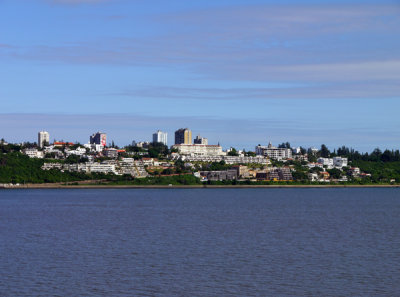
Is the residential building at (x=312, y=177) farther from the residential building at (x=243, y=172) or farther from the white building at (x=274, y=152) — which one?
the white building at (x=274, y=152)

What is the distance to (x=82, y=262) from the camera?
71.1 ft

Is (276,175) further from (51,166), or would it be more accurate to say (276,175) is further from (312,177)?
(51,166)

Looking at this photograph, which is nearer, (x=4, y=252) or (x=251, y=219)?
(x=4, y=252)

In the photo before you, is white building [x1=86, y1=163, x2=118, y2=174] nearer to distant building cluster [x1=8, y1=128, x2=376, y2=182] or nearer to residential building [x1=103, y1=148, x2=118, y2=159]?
distant building cluster [x1=8, y1=128, x2=376, y2=182]

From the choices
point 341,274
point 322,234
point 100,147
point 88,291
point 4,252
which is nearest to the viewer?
point 88,291

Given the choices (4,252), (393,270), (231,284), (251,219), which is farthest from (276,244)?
(251,219)

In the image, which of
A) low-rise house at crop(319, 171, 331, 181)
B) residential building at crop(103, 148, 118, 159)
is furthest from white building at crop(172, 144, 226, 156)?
low-rise house at crop(319, 171, 331, 181)

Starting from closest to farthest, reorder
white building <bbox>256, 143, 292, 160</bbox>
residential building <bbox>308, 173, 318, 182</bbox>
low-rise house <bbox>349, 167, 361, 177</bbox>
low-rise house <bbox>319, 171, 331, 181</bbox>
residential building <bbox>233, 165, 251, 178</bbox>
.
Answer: residential building <bbox>233, 165, 251, 178</bbox>
residential building <bbox>308, 173, 318, 182</bbox>
low-rise house <bbox>319, 171, 331, 181</bbox>
low-rise house <bbox>349, 167, 361, 177</bbox>
white building <bbox>256, 143, 292, 160</bbox>

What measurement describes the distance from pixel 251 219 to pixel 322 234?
1012 centimetres

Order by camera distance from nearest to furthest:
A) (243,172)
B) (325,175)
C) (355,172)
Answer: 1. (243,172)
2. (325,175)
3. (355,172)

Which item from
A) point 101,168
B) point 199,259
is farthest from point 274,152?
point 199,259

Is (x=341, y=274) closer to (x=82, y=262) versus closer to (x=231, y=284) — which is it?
(x=231, y=284)

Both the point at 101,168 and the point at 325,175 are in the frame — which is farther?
the point at 325,175

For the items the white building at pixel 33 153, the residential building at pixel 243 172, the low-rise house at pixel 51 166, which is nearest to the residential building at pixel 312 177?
the residential building at pixel 243 172
